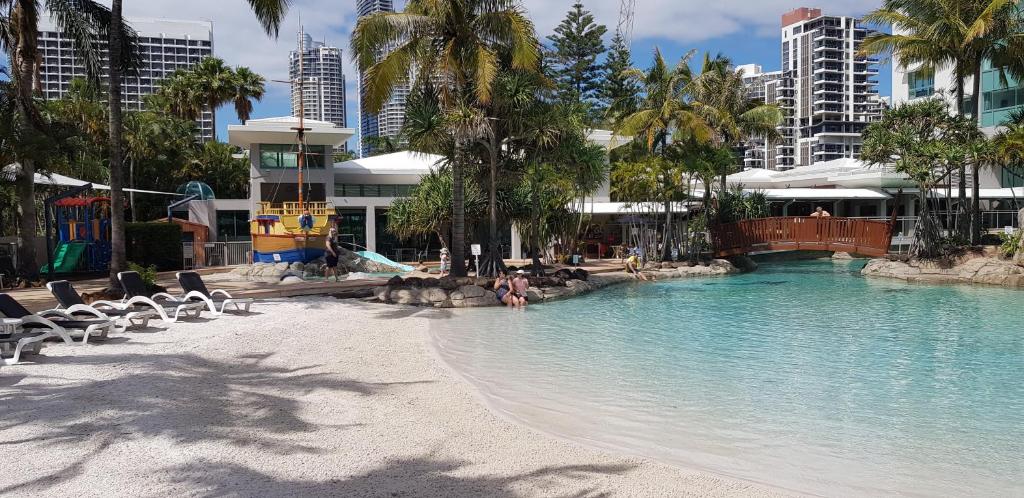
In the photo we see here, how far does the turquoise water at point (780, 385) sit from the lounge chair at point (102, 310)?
4469 millimetres

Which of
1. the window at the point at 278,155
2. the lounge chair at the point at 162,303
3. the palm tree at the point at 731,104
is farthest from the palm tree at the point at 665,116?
the lounge chair at the point at 162,303

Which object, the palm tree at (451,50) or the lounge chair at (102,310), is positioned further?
the palm tree at (451,50)

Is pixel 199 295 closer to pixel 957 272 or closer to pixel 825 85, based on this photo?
pixel 957 272

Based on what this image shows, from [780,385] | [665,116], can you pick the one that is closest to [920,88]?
[665,116]

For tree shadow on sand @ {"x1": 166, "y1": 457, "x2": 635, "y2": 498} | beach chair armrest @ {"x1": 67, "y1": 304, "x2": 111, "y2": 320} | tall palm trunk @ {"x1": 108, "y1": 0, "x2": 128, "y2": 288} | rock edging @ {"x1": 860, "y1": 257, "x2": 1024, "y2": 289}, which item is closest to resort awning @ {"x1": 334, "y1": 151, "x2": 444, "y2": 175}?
tall palm trunk @ {"x1": 108, "y1": 0, "x2": 128, "y2": 288}

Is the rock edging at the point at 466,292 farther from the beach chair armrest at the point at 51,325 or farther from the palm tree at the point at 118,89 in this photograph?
the beach chair armrest at the point at 51,325

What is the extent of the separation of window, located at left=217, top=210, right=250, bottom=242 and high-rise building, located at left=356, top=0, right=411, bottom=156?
6.47 m

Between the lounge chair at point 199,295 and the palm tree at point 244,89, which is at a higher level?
the palm tree at point 244,89

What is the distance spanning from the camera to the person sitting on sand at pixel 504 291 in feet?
53.5

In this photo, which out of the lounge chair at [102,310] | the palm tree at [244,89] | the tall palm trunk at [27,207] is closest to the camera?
the lounge chair at [102,310]

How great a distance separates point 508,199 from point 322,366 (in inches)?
656

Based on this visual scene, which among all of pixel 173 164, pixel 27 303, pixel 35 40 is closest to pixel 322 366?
pixel 27 303

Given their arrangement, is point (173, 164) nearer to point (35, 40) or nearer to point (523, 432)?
point (35, 40)

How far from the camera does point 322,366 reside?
891cm
